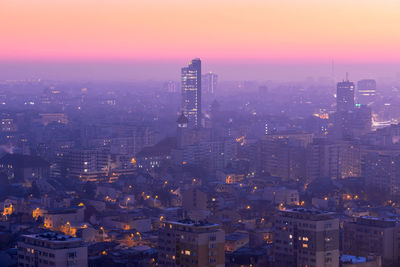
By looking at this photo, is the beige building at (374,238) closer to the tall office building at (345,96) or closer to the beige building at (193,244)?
the beige building at (193,244)

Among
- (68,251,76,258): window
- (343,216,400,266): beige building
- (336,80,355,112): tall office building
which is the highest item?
(336,80,355,112): tall office building

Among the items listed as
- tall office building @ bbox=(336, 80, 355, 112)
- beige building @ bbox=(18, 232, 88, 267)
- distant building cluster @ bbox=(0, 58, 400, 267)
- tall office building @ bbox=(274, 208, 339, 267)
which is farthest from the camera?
tall office building @ bbox=(336, 80, 355, 112)

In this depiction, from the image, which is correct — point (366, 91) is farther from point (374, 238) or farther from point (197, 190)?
point (374, 238)

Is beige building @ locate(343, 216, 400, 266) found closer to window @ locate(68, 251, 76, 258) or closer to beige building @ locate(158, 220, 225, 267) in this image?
beige building @ locate(158, 220, 225, 267)

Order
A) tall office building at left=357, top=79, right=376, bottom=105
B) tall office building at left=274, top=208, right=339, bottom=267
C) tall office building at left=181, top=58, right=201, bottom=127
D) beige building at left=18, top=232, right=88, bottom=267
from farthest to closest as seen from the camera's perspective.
A: tall office building at left=357, top=79, right=376, bottom=105 < tall office building at left=181, top=58, right=201, bottom=127 < tall office building at left=274, top=208, right=339, bottom=267 < beige building at left=18, top=232, right=88, bottom=267

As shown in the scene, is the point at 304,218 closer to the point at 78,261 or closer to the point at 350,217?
the point at 78,261

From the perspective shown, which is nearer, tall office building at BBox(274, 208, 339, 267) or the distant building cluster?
tall office building at BBox(274, 208, 339, 267)

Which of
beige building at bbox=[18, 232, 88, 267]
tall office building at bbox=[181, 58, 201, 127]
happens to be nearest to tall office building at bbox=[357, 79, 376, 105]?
tall office building at bbox=[181, 58, 201, 127]
